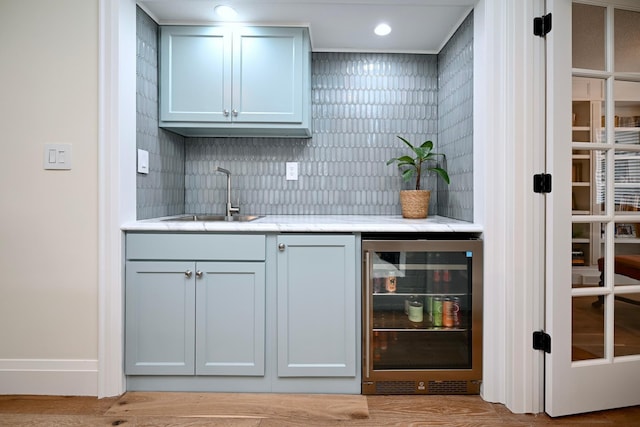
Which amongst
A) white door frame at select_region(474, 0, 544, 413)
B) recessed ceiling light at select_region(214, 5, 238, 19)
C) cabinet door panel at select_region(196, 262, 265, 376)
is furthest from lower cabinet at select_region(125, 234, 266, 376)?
recessed ceiling light at select_region(214, 5, 238, 19)

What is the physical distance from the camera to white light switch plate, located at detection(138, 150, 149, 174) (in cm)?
214

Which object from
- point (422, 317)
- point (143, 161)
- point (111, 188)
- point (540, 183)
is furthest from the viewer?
point (143, 161)

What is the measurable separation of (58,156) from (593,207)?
2.61 meters

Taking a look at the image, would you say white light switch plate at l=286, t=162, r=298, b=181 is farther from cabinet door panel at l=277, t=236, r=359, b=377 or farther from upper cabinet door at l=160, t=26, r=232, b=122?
cabinet door panel at l=277, t=236, r=359, b=377

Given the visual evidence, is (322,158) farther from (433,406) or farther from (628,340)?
(628,340)

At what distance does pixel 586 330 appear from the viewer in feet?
6.05

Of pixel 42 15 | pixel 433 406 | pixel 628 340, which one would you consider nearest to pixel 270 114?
pixel 42 15

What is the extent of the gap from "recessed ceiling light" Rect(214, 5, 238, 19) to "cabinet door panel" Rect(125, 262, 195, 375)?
141 cm

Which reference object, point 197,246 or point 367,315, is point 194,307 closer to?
point 197,246

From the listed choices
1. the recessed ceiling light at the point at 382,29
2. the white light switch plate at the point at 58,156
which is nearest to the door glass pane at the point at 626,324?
the recessed ceiling light at the point at 382,29

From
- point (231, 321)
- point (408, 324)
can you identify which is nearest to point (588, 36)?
point (408, 324)

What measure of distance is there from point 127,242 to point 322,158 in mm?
1366

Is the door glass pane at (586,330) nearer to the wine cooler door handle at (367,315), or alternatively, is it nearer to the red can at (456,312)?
the red can at (456,312)

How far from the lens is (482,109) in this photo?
6.43 feet
